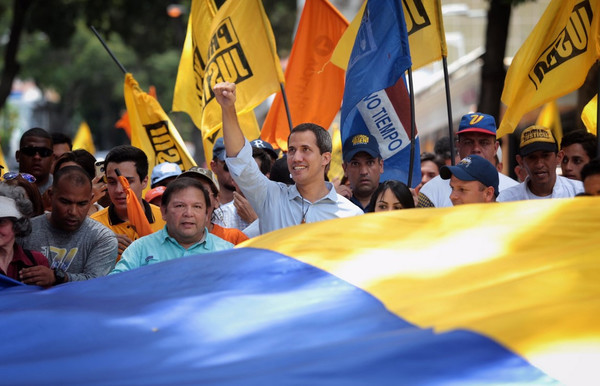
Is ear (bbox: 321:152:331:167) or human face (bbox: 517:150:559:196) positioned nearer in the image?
ear (bbox: 321:152:331:167)

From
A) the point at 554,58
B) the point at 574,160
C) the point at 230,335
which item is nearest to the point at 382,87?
the point at 554,58

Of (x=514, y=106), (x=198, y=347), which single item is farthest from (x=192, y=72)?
(x=198, y=347)

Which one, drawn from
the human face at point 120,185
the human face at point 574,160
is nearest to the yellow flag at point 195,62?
the human face at point 120,185

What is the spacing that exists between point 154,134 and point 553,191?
406 centimetres

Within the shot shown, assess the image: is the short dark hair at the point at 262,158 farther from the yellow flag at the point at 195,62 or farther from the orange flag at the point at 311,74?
the yellow flag at the point at 195,62

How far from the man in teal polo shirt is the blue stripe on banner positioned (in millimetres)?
978

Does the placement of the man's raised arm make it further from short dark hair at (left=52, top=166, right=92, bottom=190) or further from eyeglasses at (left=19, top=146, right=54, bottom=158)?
eyeglasses at (left=19, top=146, right=54, bottom=158)

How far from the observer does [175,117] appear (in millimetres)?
40562

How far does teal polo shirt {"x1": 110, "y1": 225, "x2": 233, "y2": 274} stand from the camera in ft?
16.5

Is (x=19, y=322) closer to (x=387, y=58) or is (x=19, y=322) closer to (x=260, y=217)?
(x=260, y=217)

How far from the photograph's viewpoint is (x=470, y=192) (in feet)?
18.4

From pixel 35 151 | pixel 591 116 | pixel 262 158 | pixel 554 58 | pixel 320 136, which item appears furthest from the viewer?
pixel 591 116

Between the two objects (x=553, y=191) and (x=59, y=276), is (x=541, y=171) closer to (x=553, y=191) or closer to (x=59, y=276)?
(x=553, y=191)

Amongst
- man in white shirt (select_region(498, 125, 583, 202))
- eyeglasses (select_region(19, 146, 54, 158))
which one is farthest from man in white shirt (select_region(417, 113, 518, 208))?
eyeglasses (select_region(19, 146, 54, 158))
